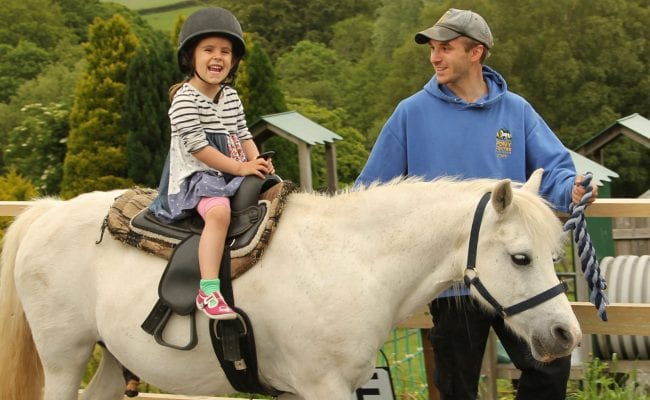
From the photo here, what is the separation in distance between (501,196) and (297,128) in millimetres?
9081

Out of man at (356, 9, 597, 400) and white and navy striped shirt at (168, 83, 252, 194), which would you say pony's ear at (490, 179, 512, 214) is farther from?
white and navy striped shirt at (168, 83, 252, 194)

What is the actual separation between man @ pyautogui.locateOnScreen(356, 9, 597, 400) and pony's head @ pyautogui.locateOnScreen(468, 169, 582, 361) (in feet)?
1.57

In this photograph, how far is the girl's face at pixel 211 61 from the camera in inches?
150

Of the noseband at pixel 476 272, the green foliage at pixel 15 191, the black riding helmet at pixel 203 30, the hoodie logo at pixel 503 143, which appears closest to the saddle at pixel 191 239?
the black riding helmet at pixel 203 30

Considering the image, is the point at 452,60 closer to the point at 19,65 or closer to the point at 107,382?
the point at 107,382

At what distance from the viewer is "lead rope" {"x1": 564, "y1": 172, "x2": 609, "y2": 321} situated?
375 cm

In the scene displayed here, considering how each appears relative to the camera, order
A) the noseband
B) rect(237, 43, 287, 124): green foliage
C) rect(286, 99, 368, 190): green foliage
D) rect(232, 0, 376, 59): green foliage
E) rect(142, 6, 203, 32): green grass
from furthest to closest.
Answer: rect(142, 6, 203, 32): green grass, rect(232, 0, 376, 59): green foliage, rect(286, 99, 368, 190): green foliage, rect(237, 43, 287, 124): green foliage, the noseband

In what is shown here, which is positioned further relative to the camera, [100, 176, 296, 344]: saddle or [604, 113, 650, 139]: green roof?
[604, 113, 650, 139]: green roof

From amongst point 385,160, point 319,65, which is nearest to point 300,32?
point 319,65

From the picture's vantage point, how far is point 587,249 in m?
3.82

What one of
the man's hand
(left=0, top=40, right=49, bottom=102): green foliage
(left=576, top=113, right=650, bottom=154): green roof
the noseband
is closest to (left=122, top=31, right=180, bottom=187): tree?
(left=576, top=113, right=650, bottom=154): green roof

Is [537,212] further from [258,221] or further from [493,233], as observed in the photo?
[258,221]

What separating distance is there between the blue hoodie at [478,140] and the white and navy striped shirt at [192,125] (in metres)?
0.59

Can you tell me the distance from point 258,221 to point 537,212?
102 cm
